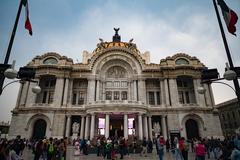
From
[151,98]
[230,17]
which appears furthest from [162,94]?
[230,17]

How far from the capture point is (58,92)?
36.4 m

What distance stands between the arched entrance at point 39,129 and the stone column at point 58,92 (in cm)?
461

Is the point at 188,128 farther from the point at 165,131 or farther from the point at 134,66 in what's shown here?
the point at 134,66

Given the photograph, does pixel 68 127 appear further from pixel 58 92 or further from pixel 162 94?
pixel 162 94

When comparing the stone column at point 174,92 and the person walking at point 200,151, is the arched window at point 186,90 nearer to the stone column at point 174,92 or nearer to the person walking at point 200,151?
the stone column at point 174,92

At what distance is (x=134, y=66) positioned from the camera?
39.9 m

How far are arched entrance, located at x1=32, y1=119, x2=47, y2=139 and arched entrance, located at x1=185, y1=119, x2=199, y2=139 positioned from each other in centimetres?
2988

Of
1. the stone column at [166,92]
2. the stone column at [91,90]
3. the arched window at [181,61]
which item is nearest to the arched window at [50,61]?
the stone column at [91,90]

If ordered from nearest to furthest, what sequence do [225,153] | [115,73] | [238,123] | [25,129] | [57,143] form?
[225,153]
[57,143]
[25,129]
[115,73]
[238,123]

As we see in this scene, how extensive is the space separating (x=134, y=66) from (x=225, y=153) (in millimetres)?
31565

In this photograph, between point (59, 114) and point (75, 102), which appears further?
point (75, 102)

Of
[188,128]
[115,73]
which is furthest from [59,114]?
[188,128]

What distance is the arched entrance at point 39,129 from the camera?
34719 millimetres

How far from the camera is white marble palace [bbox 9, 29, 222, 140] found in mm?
32438
